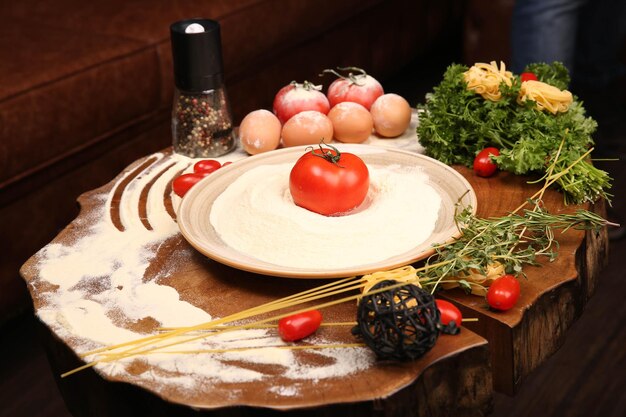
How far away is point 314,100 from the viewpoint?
6.00 feet

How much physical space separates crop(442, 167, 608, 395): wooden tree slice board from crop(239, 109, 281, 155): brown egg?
64cm

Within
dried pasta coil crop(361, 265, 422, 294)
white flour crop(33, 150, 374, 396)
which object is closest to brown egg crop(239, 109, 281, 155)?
white flour crop(33, 150, 374, 396)

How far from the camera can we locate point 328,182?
1.39 meters

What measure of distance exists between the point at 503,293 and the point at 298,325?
0.98 ft

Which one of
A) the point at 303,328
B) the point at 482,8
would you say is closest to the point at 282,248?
the point at 303,328

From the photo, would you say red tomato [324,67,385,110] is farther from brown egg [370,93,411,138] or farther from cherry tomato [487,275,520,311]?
cherry tomato [487,275,520,311]

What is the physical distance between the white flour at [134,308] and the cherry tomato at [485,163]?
1.96 feet

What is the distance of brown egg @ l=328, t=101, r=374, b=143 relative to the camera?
5.80 ft

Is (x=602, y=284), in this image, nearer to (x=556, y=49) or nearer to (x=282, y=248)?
(x=556, y=49)

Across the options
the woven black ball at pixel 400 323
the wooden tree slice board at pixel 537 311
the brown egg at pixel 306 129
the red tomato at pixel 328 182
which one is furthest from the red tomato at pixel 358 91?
the woven black ball at pixel 400 323

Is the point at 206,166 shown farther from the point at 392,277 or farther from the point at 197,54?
the point at 392,277

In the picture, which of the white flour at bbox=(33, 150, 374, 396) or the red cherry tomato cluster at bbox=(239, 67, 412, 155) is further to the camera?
the red cherry tomato cluster at bbox=(239, 67, 412, 155)

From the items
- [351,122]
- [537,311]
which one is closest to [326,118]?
[351,122]

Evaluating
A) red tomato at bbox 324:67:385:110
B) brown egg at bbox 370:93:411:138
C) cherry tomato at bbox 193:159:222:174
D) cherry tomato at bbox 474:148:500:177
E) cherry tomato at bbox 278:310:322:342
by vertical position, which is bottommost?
cherry tomato at bbox 278:310:322:342
